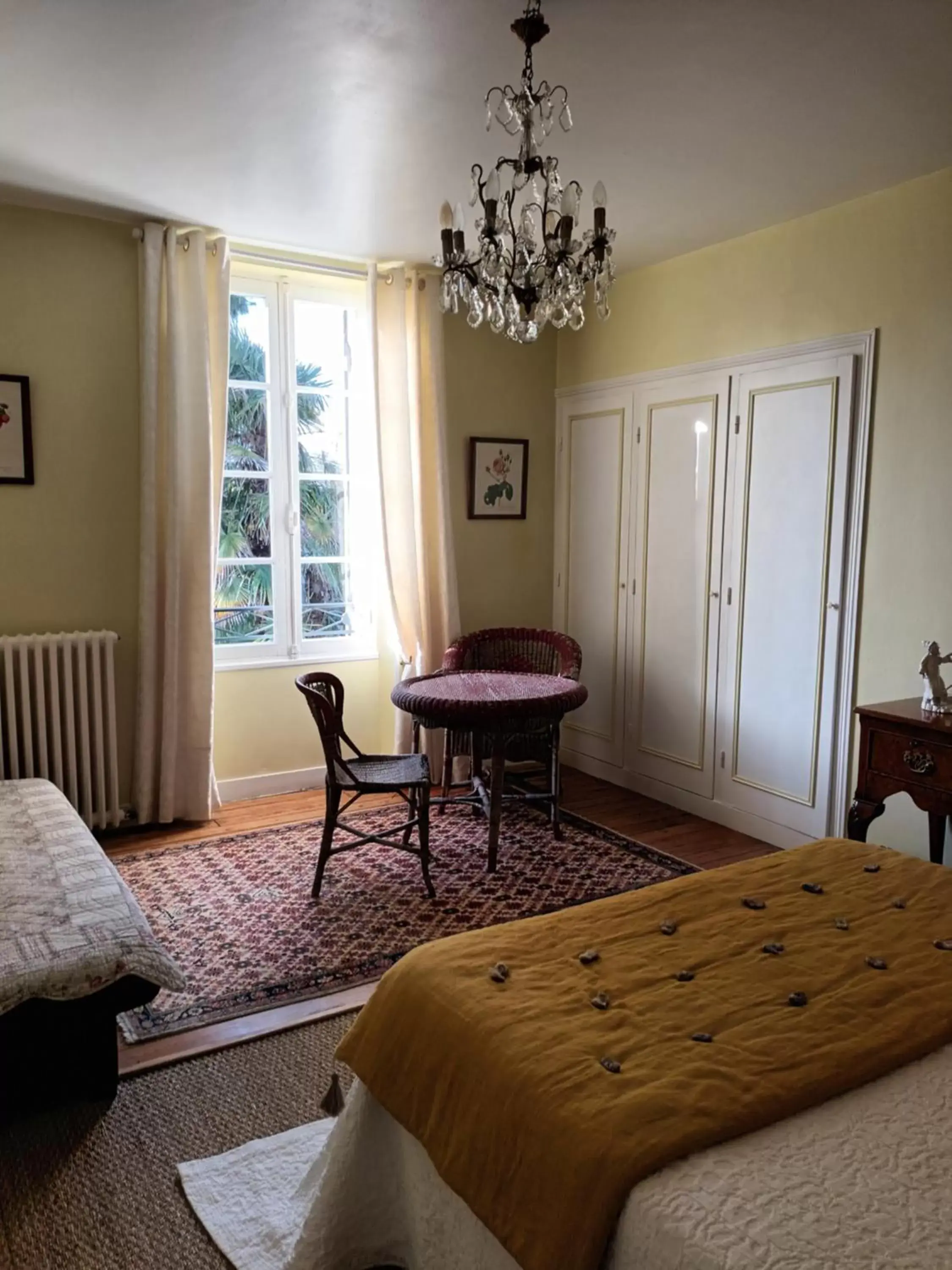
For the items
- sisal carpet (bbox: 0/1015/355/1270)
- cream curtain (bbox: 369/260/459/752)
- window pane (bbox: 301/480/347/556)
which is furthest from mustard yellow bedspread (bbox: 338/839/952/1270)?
window pane (bbox: 301/480/347/556)

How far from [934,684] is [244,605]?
3.13 metres

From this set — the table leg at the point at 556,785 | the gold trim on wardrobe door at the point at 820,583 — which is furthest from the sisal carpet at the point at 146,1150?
the gold trim on wardrobe door at the point at 820,583

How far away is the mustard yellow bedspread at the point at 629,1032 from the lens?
121 centimetres

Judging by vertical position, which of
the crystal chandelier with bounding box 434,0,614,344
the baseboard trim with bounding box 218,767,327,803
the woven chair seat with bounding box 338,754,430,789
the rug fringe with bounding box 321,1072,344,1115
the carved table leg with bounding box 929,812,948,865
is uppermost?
the crystal chandelier with bounding box 434,0,614,344

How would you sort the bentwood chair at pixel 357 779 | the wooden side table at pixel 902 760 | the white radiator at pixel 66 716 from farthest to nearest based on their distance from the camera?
the white radiator at pixel 66 716 → the bentwood chair at pixel 357 779 → the wooden side table at pixel 902 760

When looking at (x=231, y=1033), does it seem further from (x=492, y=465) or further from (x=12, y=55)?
(x=492, y=465)

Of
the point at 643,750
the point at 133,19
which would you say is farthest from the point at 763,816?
the point at 133,19

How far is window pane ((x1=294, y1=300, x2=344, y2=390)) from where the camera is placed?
4.66 m

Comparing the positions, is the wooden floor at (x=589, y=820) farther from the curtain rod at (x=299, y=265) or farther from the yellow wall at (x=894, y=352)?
the curtain rod at (x=299, y=265)

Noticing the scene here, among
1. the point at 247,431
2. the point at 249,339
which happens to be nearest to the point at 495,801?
the point at 247,431

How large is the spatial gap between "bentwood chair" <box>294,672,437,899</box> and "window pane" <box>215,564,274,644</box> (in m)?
1.06

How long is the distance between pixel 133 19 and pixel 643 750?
3.72 metres

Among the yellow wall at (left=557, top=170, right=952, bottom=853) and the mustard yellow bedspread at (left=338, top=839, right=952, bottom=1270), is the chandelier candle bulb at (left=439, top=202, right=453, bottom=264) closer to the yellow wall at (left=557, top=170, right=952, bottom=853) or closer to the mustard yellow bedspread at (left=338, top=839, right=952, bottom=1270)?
the mustard yellow bedspread at (left=338, top=839, right=952, bottom=1270)

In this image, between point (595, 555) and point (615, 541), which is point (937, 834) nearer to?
point (615, 541)
